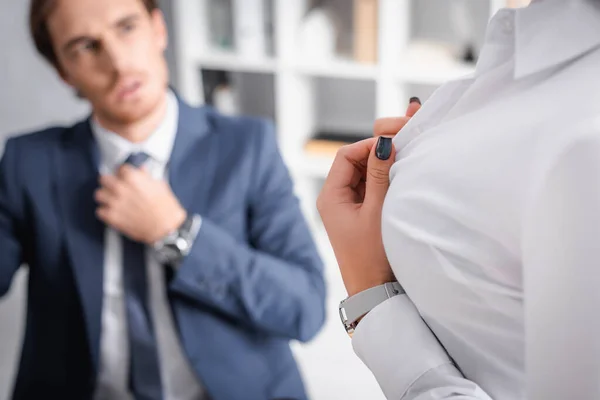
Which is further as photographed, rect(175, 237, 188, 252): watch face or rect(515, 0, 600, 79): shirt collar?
rect(175, 237, 188, 252): watch face

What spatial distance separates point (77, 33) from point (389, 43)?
3.98 feet

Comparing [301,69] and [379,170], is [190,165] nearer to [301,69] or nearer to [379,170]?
[379,170]

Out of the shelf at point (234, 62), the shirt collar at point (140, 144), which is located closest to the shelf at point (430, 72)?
the shelf at point (234, 62)

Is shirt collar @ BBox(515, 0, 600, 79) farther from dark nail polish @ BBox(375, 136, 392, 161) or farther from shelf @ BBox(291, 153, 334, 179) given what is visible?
shelf @ BBox(291, 153, 334, 179)

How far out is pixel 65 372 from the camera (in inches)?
51.0

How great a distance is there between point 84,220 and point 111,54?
0.30m

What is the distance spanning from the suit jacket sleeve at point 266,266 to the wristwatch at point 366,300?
1.79 feet

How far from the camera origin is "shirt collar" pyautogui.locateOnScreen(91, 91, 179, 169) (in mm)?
1321

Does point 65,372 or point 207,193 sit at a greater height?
point 207,193

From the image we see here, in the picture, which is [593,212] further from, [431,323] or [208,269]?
[208,269]

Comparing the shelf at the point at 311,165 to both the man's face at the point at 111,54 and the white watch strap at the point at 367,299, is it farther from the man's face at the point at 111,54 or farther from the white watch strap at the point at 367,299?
the white watch strap at the point at 367,299

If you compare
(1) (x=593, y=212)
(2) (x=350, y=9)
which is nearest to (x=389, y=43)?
(2) (x=350, y=9)

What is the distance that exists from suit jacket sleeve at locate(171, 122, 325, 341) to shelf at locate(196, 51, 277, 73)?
113 cm

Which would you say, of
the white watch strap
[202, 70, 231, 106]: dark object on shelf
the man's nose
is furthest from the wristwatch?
[202, 70, 231, 106]: dark object on shelf
